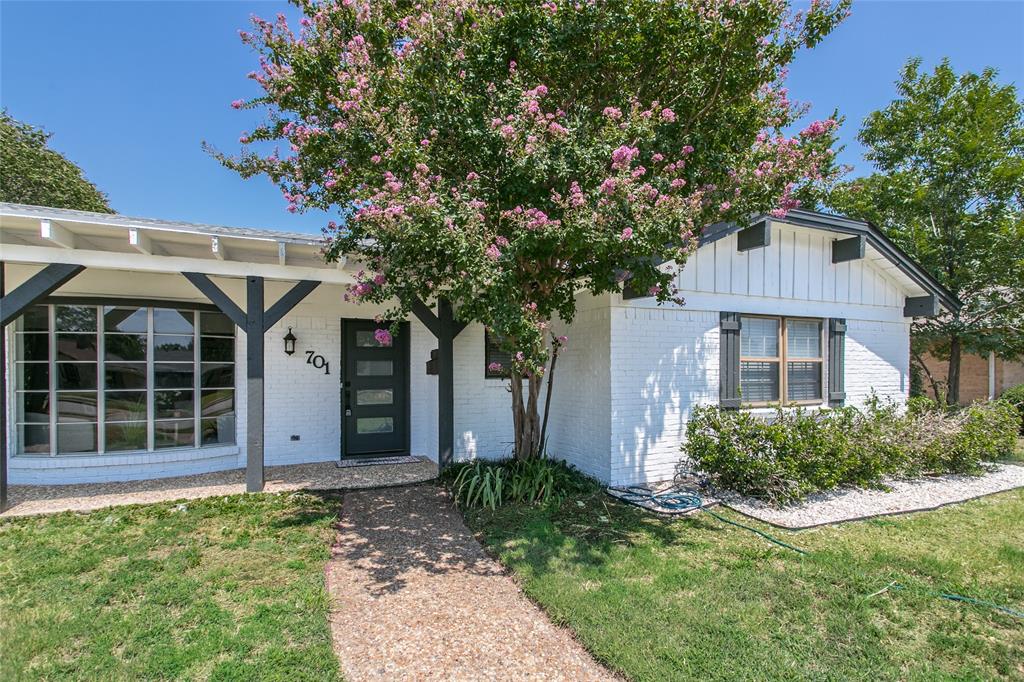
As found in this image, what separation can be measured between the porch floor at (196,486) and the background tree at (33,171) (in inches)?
646

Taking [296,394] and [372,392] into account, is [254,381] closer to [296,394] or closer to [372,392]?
[296,394]

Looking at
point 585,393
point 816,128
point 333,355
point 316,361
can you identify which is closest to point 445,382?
point 585,393

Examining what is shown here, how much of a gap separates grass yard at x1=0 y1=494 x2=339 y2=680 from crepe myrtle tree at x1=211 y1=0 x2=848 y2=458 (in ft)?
7.92

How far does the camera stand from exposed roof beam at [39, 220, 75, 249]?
15.7 feet

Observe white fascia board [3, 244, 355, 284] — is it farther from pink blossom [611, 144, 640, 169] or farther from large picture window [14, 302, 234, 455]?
pink blossom [611, 144, 640, 169]

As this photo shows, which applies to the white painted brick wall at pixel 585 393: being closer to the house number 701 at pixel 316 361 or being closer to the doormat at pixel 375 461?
the doormat at pixel 375 461

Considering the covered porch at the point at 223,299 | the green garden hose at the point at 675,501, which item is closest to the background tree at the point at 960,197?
the green garden hose at the point at 675,501

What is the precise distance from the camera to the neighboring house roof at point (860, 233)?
21.1ft

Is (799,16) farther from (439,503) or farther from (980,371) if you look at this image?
(980,371)

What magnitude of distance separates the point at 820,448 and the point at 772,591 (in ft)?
9.31

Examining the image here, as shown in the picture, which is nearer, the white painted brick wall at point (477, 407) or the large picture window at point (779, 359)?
the large picture window at point (779, 359)

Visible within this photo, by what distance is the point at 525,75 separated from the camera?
5.05 meters

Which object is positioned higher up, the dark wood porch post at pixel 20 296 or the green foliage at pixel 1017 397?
the dark wood porch post at pixel 20 296

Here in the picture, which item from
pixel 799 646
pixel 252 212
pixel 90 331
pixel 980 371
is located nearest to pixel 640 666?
pixel 799 646
